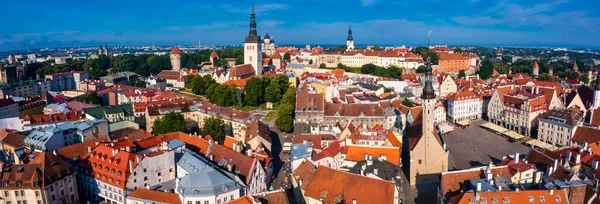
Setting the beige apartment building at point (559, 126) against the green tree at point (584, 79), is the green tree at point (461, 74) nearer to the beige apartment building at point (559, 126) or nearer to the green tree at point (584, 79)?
the green tree at point (584, 79)

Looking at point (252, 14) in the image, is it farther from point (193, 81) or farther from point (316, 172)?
point (316, 172)

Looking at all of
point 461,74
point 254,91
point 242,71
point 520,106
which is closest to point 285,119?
point 254,91

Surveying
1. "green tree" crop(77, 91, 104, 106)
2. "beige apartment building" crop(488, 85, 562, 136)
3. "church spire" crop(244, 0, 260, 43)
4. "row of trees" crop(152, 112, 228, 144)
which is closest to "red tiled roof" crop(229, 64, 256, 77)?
"church spire" crop(244, 0, 260, 43)

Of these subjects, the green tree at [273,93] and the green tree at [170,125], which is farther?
the green tree at [273,93]

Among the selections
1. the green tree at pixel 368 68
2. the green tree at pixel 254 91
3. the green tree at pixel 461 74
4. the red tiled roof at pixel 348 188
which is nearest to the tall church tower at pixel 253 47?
the green tree at pixel 254 91

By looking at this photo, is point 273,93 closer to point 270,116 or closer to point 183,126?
point 270,116

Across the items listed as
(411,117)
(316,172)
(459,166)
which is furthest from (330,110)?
(316,172)
